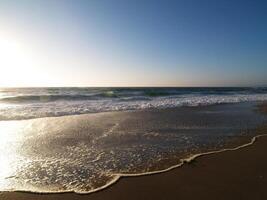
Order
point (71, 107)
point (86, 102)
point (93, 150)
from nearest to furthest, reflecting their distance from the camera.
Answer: point (93, 150) < point (71, 107) < point (86, 102)

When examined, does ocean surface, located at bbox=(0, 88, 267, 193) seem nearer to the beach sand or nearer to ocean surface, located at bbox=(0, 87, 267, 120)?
the beach sand

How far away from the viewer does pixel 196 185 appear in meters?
3.92

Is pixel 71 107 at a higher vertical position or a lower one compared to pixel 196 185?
higher

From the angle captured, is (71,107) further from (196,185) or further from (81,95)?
(81,95)

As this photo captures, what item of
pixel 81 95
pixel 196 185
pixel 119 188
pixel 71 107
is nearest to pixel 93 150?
pixel 119 188

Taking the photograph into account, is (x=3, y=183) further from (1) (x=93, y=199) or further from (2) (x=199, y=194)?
(2) (x=199, y=194)

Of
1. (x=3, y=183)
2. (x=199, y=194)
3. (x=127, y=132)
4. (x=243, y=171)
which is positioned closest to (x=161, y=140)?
(x=127, y=132)

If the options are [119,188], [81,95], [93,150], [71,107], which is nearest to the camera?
[119,188]

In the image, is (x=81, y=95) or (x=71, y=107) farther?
(x=81, y=95)

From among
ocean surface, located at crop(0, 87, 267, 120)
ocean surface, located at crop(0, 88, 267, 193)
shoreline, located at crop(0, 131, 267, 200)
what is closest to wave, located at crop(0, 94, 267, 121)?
ocean surface, located at crop(0, 87, 267, 120)

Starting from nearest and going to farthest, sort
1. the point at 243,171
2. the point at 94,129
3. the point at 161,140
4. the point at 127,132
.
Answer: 1. the point at 243,171
2. the point at 161,140
3. the point at 127,132
4. the point at 94,129

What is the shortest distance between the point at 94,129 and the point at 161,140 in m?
2.88

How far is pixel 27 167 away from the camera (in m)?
4.88

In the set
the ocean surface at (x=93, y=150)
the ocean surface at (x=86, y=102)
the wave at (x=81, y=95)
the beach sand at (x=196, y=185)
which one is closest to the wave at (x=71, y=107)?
the ocean surface at (x=86, y=102)
